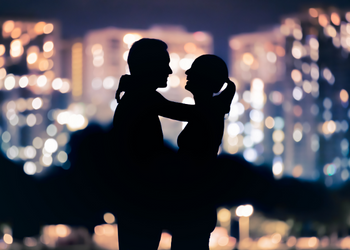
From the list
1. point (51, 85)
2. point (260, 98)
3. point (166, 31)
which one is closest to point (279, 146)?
point (260, 98)

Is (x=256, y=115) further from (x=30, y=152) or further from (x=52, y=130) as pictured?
(x=30, y=152)

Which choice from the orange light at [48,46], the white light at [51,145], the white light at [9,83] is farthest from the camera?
the white light at [51,145]

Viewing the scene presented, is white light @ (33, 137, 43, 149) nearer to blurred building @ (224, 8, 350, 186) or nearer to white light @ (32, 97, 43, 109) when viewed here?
white light @ (32, 97, 43, 109)

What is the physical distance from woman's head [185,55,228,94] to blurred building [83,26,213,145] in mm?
22779

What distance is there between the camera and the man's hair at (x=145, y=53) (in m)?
1.43

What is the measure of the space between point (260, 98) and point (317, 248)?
26.0 m

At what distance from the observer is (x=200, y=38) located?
27.9 metres

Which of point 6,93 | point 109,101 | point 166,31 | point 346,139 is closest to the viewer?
point 109,101

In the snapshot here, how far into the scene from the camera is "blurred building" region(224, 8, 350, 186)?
28438 mm

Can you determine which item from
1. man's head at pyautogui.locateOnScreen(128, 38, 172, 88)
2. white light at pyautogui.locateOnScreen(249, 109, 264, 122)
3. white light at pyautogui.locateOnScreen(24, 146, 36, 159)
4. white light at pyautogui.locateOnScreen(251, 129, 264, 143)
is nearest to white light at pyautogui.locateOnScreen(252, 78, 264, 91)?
white light at pyautogui.locateOnScreen(249, 109, 264, 122)

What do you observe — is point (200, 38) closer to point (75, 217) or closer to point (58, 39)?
point (58, 39)

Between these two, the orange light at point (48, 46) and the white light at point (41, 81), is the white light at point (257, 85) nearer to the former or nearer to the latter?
the orange light at point (48, 46)

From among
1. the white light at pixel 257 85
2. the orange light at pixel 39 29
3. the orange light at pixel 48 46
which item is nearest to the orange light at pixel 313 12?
the white light at pixel 257 85

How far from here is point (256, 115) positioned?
3017cm
